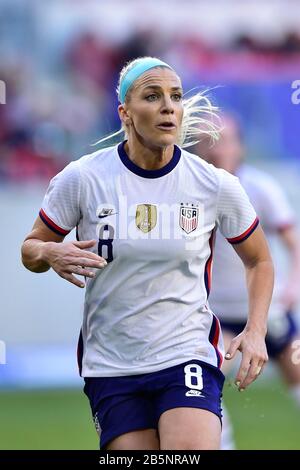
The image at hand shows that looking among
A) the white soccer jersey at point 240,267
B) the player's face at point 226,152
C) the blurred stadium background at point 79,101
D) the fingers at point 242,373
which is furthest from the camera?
the blurred stadium background at point 79,101

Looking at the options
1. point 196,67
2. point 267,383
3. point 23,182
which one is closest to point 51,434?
point 267,383

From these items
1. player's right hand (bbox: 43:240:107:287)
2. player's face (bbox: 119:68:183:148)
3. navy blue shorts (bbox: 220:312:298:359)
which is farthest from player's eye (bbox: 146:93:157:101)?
navy blue shorts (bbox: 220:312:298:359)

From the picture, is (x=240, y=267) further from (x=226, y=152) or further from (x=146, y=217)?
(x=146, y=217)

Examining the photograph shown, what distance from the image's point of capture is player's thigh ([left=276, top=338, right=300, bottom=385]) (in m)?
8.79

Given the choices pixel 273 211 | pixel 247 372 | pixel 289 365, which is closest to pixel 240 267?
pixel 273 211

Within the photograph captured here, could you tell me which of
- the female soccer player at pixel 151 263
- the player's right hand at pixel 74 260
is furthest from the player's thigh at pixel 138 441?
the player's right hand at pixel 74 260

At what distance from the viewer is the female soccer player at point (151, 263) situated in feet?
16.4

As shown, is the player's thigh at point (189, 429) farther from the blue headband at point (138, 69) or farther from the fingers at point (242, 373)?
the blue headband at point (138, 69)

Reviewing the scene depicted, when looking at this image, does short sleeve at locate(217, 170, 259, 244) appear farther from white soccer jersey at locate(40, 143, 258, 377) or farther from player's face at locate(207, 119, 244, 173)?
player's face at locate(207, 119, 244, 173)

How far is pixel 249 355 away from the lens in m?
4.98

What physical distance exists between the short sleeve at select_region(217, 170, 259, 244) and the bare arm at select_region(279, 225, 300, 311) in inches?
130

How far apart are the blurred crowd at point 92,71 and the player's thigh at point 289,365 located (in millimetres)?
6998

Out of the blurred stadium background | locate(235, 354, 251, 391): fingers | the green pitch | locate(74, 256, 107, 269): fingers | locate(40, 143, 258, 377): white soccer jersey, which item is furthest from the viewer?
the blurred stadium background

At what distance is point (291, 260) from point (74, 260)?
4305 mm
